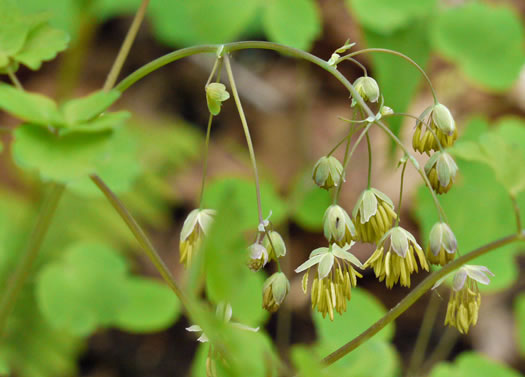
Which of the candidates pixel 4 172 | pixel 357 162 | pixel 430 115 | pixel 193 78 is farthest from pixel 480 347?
pixel 4 172

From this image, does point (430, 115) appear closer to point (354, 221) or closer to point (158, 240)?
point (354, 221)

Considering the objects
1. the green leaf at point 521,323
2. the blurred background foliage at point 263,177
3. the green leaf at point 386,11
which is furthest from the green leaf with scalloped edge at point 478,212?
the green leaf at point 386,11

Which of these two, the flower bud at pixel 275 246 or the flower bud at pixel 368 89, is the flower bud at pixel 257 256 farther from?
the flower bud at pixel 368 89

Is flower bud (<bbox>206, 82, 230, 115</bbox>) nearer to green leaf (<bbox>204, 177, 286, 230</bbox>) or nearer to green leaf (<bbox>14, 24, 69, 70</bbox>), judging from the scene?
green leaf (<bbox>14, 24, 69, 70</bbox>)

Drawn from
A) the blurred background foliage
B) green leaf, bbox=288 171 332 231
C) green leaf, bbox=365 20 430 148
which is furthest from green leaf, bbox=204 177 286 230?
green leaf, bbox=365 20 430 148

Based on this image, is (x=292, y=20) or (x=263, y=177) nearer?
(x=292, y=20)

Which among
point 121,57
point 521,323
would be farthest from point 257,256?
point 521,323

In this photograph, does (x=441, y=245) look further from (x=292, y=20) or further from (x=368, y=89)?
(x=292, y=20)
